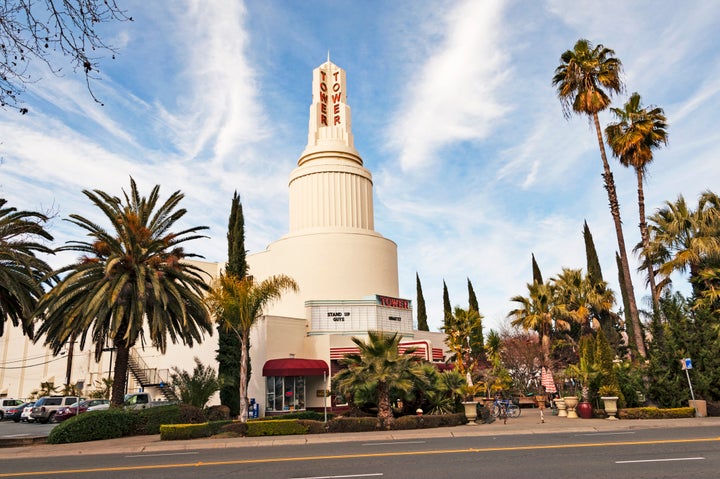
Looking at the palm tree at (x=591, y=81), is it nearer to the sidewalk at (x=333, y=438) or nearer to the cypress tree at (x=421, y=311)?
the sidewalk at (x=333, y=438)

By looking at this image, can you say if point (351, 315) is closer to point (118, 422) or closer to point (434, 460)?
point (118, 422)

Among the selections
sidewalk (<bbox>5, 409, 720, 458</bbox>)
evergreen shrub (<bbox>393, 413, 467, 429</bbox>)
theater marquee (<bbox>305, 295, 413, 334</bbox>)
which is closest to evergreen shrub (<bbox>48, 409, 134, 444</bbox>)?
sidewalk (<bbox>5, 409, 720, 458</bbox>)

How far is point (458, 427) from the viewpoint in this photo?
74.5 ft

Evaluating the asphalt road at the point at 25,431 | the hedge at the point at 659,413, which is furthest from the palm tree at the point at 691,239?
the asphalt road at the point at 25,431

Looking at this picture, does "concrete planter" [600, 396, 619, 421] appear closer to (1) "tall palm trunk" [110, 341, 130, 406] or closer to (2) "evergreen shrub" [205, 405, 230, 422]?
(2) "evergreen shrub" [205, 405, 230, 422]

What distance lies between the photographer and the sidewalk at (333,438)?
59.2 ft

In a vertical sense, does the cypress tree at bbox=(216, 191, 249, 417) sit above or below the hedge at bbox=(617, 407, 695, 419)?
above

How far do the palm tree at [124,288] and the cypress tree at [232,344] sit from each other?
13.5 ft

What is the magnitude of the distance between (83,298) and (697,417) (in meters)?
27.0

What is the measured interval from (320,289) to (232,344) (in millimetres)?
10240

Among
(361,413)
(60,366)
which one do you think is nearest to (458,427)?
(361,413)

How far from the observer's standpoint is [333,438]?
19312 mm

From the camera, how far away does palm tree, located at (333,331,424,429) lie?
73.0 ft

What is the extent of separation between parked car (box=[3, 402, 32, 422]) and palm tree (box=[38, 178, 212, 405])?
19.3m
